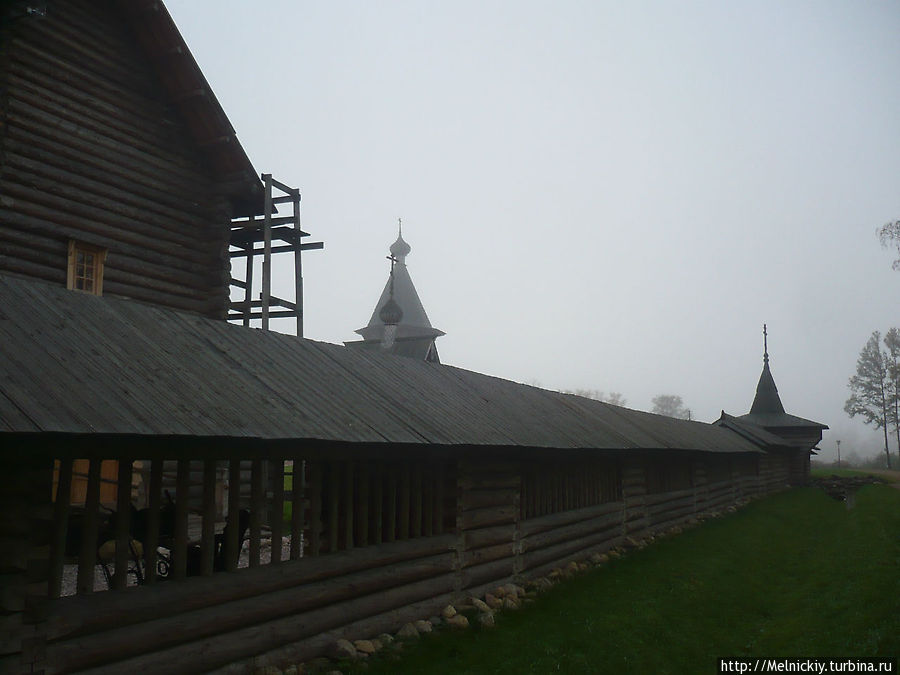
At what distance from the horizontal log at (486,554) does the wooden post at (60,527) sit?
18.1 feet

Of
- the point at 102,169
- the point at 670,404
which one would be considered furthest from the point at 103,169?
the point at 670,404

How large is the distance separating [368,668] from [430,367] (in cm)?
631

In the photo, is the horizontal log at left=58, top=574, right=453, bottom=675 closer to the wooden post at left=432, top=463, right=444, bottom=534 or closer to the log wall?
the wooden post at left=432, top=463, right=444, bottom=534

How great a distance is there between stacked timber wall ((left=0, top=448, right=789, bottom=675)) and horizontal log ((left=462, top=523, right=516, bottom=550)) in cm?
3

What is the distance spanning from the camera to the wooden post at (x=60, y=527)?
5.20m

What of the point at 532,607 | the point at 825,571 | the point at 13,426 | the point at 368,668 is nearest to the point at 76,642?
the point at 13,426

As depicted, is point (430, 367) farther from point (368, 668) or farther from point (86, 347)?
point (86, 347)

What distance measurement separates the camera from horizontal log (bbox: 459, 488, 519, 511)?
9895 mm

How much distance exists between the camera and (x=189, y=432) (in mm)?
5445

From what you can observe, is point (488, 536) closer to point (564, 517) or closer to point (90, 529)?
point (564, 517)

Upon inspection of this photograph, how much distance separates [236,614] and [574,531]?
8.41 metres

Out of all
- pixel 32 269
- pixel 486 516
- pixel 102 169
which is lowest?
pixel 486 516

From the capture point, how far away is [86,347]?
5.96 meters

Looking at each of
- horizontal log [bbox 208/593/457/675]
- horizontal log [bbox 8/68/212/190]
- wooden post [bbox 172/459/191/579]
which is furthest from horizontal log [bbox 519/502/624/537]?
horizontal log [bbox 8/68/212/190]
